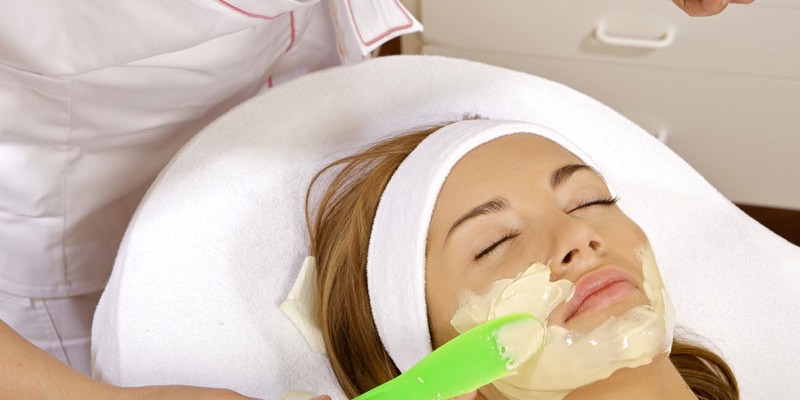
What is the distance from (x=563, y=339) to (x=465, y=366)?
14 cm

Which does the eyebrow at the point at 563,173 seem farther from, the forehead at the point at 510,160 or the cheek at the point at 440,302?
the cheek at the point at 440,302

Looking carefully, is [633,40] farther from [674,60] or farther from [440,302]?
[440,302]

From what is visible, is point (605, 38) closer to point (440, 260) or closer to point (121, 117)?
point (440, 260)

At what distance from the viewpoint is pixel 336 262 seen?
1.25 meters

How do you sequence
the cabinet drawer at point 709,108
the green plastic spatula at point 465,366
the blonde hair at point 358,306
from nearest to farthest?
the green plastic spatula at point 465,366
the blonde hair at point 358,306
the cabinet drawer at point 709,108

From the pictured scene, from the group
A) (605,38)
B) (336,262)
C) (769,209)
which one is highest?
(605,38)

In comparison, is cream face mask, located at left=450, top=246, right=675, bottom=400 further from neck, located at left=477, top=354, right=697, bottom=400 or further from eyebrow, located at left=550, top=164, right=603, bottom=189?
eyebrow, located at left=550, top=164, right=603, bottom=189

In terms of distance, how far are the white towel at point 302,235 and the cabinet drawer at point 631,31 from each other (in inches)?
12.5

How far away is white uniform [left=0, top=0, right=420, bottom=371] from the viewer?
38.5 inches

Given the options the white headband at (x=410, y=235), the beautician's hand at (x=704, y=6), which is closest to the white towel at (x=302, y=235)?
the white headband at (x=410, y=235)

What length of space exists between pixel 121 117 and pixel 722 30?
1.09 m

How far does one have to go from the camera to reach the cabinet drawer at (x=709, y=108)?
5.92ft

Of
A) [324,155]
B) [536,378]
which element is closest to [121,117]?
[324,155]

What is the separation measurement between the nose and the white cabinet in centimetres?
79
